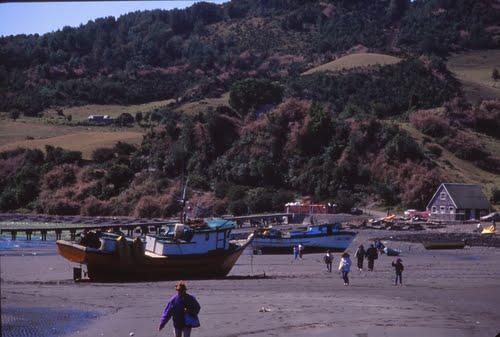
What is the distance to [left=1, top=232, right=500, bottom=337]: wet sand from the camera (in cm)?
1683

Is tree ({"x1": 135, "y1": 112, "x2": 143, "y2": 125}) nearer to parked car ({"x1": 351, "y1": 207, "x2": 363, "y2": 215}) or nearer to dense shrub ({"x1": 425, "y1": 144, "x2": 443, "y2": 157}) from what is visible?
parked car ({"x1": 351, "y1": 207, "x2": 363, "y2": 215})

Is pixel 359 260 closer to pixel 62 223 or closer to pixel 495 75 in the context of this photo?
pixel 62 223

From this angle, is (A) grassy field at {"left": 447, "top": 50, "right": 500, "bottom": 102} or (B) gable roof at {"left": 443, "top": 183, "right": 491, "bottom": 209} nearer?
(B) gable roof at {"left": 443, "top": 183, "right": 491, "bottom": 209}

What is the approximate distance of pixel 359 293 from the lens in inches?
930

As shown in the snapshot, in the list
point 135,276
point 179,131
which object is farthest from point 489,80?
point 135,276

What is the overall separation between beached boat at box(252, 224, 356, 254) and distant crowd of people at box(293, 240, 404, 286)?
0.62 metres

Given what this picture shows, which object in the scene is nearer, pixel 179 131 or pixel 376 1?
pixel 179 131

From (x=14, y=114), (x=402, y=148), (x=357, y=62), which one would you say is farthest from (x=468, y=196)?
(x=14, y=114)

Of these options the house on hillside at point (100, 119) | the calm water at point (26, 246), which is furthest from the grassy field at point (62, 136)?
the calm water at point (26, 246)

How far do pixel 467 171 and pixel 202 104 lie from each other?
142ft

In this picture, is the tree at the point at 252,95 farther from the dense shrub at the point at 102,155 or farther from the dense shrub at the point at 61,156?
the dense shrub at the point at 61,156

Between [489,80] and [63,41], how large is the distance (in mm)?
91299

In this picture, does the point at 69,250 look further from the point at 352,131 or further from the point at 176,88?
the point at 176,88

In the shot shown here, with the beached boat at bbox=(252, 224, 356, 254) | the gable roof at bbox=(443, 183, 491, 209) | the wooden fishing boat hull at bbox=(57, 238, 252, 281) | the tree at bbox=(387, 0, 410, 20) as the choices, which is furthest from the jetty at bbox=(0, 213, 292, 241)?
the tree at bbox=(387, 0, 410, 20)
